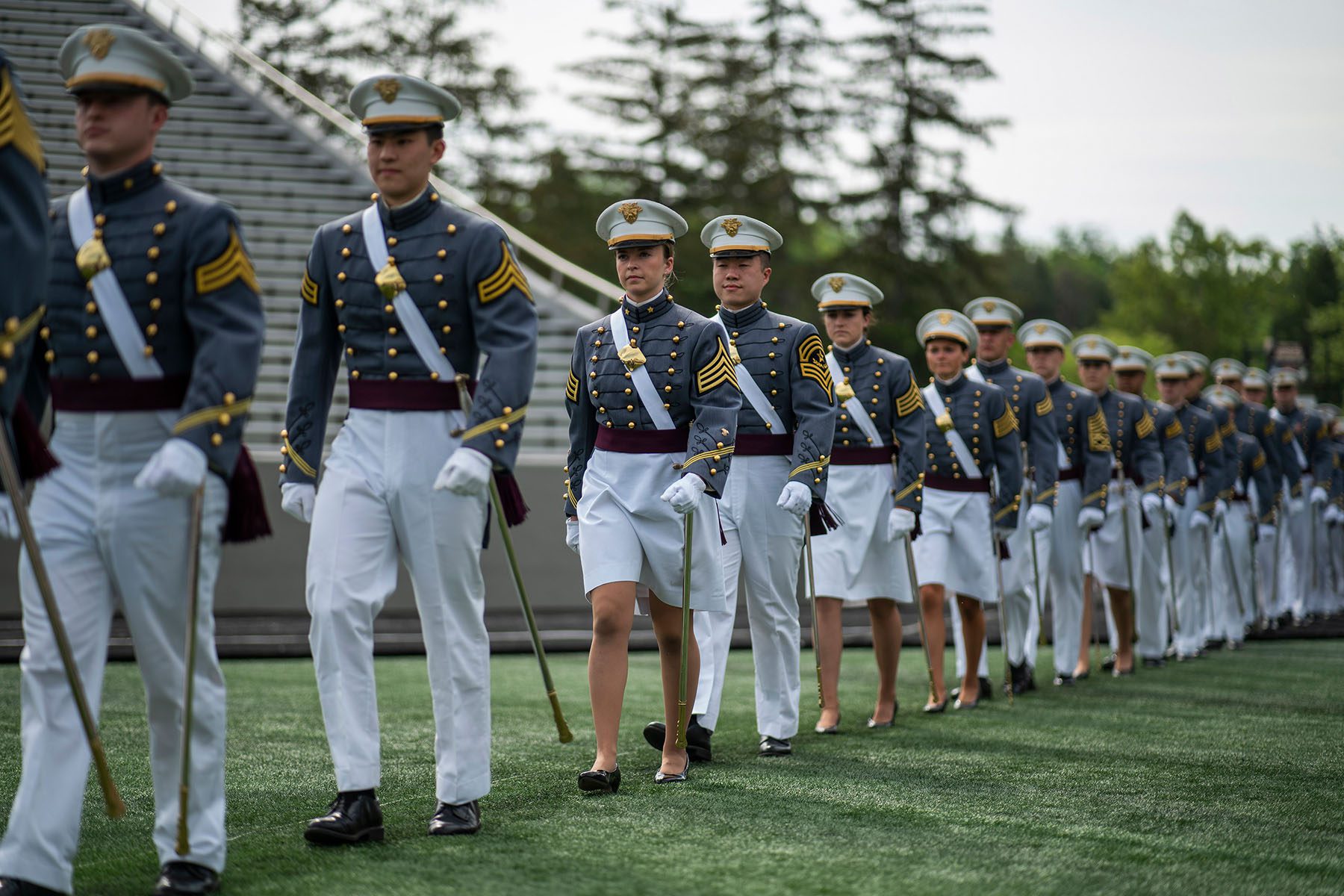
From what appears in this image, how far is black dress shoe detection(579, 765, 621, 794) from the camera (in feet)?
19.5

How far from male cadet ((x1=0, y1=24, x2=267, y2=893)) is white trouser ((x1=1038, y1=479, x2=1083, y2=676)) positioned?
316 inches

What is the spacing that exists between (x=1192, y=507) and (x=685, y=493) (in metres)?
9.54

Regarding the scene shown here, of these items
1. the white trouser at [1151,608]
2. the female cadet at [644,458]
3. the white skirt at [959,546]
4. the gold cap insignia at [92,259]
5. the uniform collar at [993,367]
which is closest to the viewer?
the gold cap insignia at [92,259]

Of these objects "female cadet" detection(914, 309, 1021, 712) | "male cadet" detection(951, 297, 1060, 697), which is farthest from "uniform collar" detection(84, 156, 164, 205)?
"male cadet" detection(951, 297, 1060, 697)

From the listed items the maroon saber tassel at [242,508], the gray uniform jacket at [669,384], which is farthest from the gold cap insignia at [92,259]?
the gray uniform jacket at [669,384]

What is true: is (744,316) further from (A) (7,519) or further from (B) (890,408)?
(A) (7,519)

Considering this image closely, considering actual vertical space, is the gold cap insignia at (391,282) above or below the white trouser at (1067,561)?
above

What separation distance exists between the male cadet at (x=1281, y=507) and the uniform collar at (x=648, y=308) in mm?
12262

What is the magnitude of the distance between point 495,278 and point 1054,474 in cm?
616

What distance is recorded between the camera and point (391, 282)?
496 cm

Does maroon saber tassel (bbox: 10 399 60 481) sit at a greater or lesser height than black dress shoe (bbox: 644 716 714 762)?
greater

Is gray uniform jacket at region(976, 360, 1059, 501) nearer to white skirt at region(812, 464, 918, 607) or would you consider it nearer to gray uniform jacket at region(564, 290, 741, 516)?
white skirt at region(812, 464, 918, 607)

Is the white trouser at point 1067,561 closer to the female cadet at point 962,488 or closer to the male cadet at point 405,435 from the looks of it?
the female cadet at point 962,488

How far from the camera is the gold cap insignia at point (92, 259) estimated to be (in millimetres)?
4230
